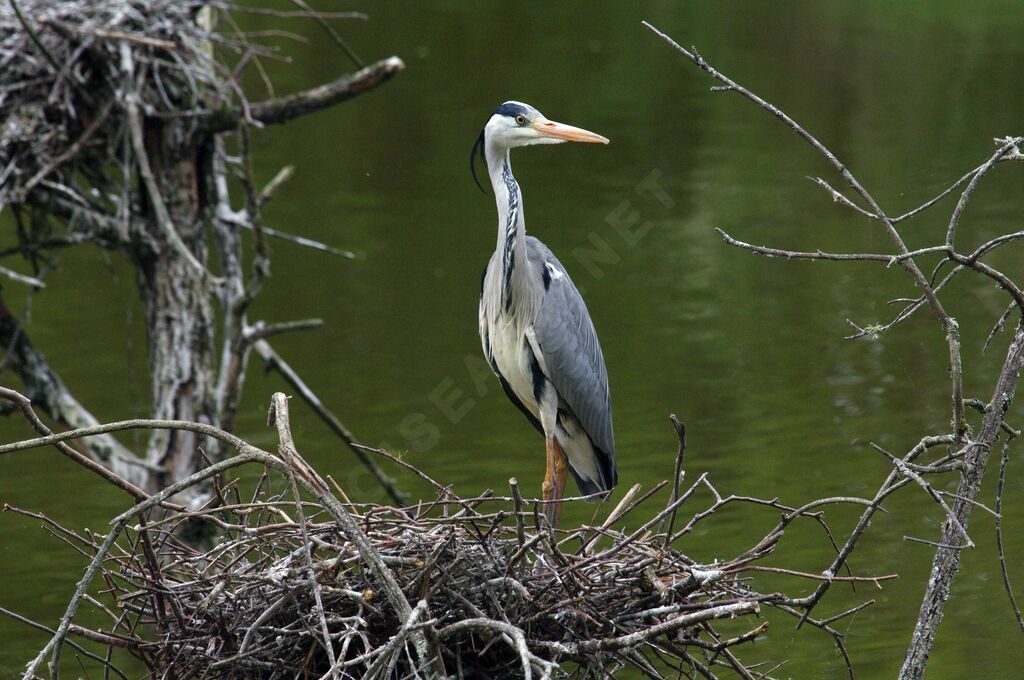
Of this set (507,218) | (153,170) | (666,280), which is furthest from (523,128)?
(666,280)

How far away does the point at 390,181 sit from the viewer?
14.0 meters

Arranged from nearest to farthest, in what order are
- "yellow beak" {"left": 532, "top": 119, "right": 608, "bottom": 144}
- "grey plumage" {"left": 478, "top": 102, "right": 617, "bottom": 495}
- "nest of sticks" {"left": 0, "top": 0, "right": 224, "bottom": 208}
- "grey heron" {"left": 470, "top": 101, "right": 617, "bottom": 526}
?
1. "yellow beak" {"left": 532, "top": 119, "right": 608, "bottom": 144}
2. "grey heron" {"left": 470, "top": 101, "right": 617, "bottom": 526}
3. "grey plumage" {"left": 478, "top": 102, "right": 617, "bottom": 495}
4. "nest of sticks" {"left": 0, "top": 0, "right": 224, "bottom": 208}

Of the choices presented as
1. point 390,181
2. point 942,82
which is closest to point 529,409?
point 390,181

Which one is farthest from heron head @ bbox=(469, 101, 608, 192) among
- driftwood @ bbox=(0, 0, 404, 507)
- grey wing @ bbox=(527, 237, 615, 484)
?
driftwood @ bbox=(0, 0, 404, 507)

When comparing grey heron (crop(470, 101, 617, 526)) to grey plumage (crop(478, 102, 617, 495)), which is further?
grey plumage (crop(478, 102, 617, 495))

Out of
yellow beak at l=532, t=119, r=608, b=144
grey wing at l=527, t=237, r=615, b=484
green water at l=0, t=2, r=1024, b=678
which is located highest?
yellow beak at l=532, t=119, r=608, b=144

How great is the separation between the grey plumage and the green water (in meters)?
1.23

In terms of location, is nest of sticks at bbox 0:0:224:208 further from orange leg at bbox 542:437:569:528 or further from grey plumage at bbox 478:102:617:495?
orange leg at bbox 542:437:569:528

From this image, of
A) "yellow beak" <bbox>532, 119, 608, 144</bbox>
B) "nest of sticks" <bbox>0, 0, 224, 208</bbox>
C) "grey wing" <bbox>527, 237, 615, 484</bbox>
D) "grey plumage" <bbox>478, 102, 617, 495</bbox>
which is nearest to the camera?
"yellow beak" <bbox>532, 119, 608, 144</bbox>

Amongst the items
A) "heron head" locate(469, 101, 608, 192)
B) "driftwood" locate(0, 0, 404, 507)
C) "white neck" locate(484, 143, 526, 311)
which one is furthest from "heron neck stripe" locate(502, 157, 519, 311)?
"driftwood" locate(0, 0, 404, 507)

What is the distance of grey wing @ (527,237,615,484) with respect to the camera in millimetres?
5070

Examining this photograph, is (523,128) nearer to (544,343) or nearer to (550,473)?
(544,343)

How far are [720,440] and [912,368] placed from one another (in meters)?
1.88

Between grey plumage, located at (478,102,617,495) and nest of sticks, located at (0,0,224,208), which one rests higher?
nest of sticks, located at (0,0,224,208)
